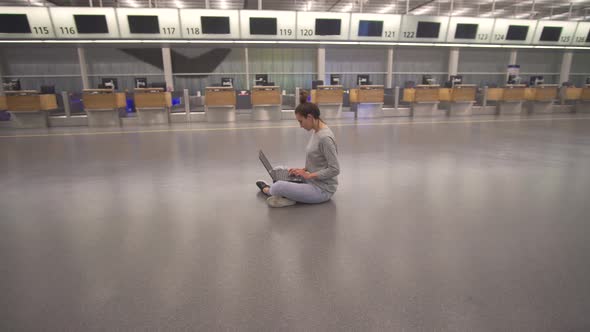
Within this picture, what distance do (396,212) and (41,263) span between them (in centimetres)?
268

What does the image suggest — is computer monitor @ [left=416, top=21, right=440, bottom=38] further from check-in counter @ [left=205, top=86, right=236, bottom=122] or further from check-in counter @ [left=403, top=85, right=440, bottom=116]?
check-in counter @ [left=205, top=86, right=236, bottom=122]

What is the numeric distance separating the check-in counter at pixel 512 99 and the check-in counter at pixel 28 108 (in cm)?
1604

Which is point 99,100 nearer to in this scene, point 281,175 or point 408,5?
point 281,175

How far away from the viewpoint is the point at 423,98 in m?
11.9

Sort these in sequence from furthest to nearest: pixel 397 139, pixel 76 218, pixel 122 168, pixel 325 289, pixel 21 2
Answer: pixel 21 2
pixel 397 139
pixel 122 168
pixel 76 218
pixel 325 289

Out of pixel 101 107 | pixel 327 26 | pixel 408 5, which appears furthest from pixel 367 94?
pixel 101 107

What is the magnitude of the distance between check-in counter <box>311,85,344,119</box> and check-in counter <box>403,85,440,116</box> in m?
2.90

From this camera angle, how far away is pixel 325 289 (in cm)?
175

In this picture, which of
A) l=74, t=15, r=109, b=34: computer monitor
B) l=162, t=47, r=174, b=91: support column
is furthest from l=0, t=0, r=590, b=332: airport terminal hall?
l=162, t=47, r=174, b=91: support column

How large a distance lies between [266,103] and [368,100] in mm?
3752

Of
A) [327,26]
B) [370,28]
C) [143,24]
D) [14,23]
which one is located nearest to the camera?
[14,23]

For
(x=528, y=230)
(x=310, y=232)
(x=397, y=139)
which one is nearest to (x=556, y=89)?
(x=397, y=139)

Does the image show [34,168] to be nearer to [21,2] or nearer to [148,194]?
[148,194]

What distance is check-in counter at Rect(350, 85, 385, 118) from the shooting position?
37.6ft
